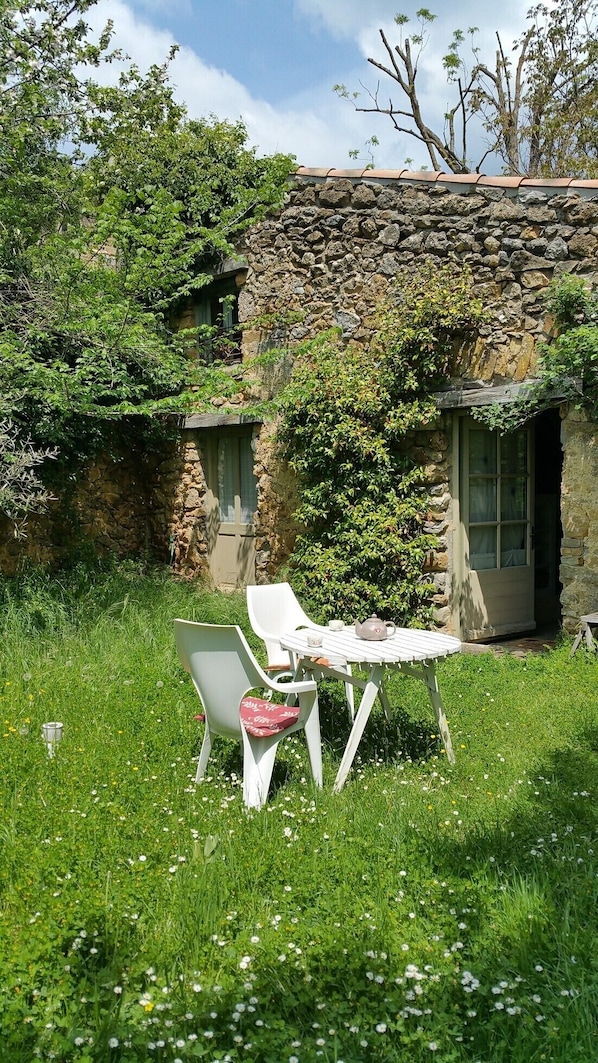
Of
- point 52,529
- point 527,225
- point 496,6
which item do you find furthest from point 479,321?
point 496,6

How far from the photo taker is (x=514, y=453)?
7359mm

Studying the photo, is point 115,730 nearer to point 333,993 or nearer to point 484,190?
point 333,993

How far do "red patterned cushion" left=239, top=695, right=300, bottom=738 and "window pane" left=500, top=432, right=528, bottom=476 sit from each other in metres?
4.05

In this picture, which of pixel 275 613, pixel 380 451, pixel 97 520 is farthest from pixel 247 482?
pixel 275 613

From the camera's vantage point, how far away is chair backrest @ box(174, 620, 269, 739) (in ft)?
11.3

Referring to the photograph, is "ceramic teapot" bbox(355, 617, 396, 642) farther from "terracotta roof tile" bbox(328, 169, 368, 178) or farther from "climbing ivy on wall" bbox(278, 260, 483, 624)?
"terracotta roof tile" bbox(328, 169, 368, 178)

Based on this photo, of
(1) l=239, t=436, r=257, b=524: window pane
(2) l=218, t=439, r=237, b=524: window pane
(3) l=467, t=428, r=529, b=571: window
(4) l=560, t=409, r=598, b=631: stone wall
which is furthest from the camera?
(2) l=218, t=439, r=237, b=524: window pane

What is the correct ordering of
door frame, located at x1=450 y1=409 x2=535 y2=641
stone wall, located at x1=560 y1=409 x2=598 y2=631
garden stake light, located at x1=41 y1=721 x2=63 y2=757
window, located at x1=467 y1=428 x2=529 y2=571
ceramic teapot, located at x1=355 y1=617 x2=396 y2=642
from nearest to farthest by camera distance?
garden stake light, located at x1=41 y1=721 x2=63 y2=757
ceramic teapot, located at x1=355 y1=617 x2=396 y2=642
stone wall, located at x1=560 y1=409 x2=598 y2=631
door frame, located at x1=450 y1=409 x2=535 y2=641
window, located at x1=467 y1=428 x2=529 y2=571

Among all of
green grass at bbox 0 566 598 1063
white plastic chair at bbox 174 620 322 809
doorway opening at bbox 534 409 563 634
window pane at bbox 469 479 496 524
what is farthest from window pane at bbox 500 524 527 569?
white plastic chair at bbox 174 620 322 809

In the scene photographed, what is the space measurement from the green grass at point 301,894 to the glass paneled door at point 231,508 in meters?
4.27

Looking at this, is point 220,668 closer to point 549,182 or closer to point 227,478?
point 549,182

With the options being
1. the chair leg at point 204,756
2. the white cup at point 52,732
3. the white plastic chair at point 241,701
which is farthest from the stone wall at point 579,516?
the white cup at point 52,732

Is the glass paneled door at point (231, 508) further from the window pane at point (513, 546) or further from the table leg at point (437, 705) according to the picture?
the table leg at point (437, 705)

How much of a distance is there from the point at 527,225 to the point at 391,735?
414cm
